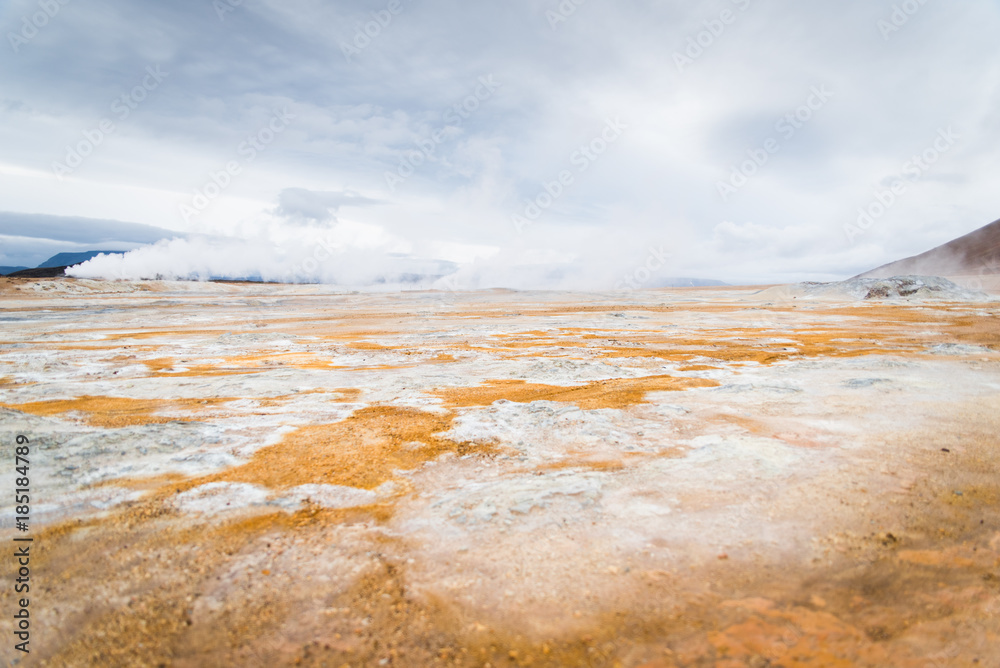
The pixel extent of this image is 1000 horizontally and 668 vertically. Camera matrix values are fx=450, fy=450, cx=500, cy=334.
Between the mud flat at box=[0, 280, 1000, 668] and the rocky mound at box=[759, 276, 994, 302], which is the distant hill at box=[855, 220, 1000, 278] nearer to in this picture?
the rocky mound at box=[759, 276, 994, 302]

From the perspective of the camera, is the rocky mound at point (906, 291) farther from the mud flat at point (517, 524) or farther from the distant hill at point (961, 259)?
the mud flat at point (517, 524)

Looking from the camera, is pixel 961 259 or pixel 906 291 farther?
pixel 961 259

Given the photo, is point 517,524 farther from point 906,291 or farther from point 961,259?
Answer: point 961,259

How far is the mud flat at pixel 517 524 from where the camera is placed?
4.02 meters

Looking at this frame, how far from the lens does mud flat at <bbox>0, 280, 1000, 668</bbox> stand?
4016mm

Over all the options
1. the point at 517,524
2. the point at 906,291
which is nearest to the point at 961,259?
the point at 906,291

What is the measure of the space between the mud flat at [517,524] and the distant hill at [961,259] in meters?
122

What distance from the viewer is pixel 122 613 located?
427cm

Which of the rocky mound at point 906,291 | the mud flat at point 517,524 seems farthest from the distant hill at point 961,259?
the mud flat at point 517,524

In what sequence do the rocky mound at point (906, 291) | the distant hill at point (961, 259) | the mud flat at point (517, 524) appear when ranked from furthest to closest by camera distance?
1. the distant hill at point (961, 259)
2. the rocky mound at point (906, 291)
3. the mud flat at point (517, 524)

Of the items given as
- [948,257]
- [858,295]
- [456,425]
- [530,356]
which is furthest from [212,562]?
[948,257]

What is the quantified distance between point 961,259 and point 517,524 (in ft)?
502

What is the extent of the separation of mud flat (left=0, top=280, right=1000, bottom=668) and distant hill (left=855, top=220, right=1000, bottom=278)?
122 metres

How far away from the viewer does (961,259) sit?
10888 centimetres
